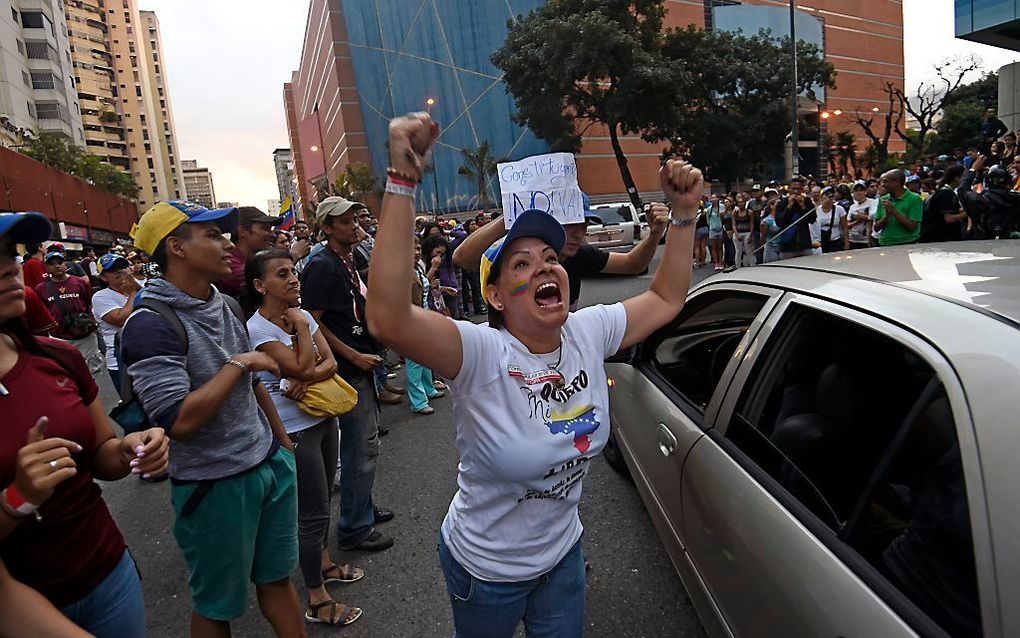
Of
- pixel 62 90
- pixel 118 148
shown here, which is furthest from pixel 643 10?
pixel 118 148

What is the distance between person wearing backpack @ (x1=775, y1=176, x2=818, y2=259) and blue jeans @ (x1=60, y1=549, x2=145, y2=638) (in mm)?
8762

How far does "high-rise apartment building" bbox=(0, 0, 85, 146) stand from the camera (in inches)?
1839

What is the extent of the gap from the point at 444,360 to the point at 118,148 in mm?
113442

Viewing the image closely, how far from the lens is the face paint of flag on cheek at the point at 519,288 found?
161 cm

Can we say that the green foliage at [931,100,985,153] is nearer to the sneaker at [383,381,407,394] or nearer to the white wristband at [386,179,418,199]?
the sneaker at [383,381,407,394]

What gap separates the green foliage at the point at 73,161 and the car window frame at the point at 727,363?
4387cm

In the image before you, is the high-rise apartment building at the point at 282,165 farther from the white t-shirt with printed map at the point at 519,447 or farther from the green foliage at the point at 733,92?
the white t-shirt with printed map at the point at 519,447

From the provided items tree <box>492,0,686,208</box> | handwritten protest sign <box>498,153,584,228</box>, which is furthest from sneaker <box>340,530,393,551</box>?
tree <box>492,0,686,208</box>

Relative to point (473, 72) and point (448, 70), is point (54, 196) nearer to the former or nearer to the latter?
point (448, 70)

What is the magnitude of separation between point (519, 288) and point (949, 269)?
1.37 meters

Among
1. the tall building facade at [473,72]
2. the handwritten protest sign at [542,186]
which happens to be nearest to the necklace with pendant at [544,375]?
the handwritten protest sign at [542,186]

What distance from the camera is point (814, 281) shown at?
6.53 feet

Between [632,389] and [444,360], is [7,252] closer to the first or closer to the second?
[444,360]

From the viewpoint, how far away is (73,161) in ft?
132
